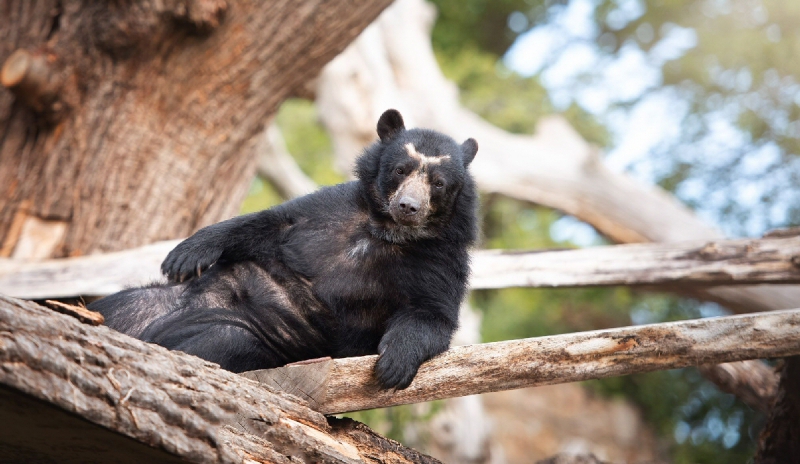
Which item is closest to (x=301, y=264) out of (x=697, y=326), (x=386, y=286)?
(x=386, y=286)

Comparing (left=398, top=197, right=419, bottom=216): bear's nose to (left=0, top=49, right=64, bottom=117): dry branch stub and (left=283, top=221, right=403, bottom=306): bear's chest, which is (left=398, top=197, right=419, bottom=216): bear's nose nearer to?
(left=283, top=221, right=403, bottom=306): bear's chest

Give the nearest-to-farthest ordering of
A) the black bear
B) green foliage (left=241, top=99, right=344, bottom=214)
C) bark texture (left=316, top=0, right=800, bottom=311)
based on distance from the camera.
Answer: the black bear < bark texture (left=316, top=0, right=800, bottom=311) < green foliage (left=241, top=99, right=344, bottom=214)

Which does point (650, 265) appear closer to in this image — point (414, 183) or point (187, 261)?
point (414, 183)

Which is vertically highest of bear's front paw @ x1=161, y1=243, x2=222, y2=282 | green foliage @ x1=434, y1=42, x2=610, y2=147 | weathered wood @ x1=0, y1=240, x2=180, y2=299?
green foliage @ x1=434, y1=42, x2=610, y2=147

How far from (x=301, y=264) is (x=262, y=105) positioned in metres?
2.18

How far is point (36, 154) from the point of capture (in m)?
5.30

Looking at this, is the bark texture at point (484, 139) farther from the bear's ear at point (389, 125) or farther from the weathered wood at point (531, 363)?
the weathered wood at point (531, 363)

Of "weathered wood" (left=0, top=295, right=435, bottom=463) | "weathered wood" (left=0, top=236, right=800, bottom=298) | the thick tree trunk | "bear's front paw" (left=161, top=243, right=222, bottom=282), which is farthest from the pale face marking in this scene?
the thick tree trunk

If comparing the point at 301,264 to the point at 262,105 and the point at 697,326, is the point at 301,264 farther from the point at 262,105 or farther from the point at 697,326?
the point at 262,105

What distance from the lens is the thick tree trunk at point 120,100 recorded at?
516cm

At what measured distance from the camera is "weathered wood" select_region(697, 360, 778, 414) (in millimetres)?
5094

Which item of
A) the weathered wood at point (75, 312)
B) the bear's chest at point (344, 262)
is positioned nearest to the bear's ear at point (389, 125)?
the bear's chest at point (344, 262)

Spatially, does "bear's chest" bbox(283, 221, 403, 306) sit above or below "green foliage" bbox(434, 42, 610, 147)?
below

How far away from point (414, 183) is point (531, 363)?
49.3 inches
